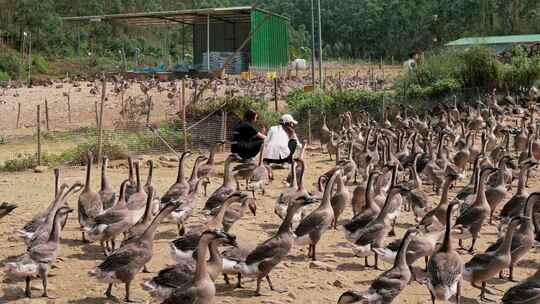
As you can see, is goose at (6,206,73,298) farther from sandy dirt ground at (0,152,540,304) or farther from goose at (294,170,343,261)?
goose at (294,170,343,261)

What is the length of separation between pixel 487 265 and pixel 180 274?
414 cm

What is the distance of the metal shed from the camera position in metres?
52.5

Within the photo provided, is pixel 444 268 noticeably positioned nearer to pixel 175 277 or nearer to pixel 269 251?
pixel 269 251

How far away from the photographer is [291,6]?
103812mm

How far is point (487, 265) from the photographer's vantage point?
948 centimetres

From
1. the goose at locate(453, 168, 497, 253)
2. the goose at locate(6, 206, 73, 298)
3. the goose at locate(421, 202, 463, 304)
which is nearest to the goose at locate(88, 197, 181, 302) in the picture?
the goose at locate(6, 206, 73, 298)

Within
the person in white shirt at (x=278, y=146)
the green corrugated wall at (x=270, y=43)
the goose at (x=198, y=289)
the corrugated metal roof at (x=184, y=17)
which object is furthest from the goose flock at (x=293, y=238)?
the green corrugated wall at (x=270, y=43)

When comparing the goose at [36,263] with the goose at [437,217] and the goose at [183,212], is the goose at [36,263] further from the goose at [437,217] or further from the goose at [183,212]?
the goose at [437,217]

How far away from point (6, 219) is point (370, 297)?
8.41 m

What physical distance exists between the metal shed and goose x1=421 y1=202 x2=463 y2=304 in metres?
42.6

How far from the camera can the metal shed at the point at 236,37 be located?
52.5m

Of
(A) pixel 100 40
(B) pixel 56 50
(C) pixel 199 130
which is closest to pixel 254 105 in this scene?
(C) pixel 199 130

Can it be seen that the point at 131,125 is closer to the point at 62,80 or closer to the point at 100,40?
the point at 62,80

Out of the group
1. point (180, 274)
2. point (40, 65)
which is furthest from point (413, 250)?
point (40, 65)
